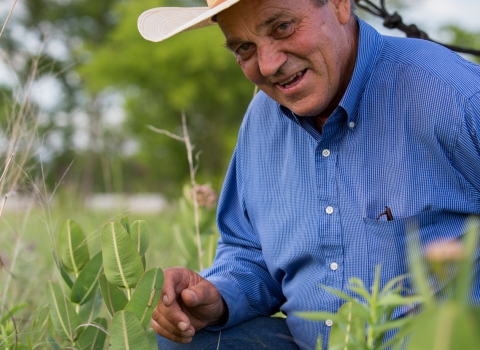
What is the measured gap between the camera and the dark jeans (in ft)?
5.98

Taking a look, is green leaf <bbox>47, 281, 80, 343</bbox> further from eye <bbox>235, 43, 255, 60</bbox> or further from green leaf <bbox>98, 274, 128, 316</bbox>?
eye <bbox>235, 43, 255, 60</bbox>

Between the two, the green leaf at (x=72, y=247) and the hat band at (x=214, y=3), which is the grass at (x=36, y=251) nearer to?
the green leaf at (x=72, y=247)

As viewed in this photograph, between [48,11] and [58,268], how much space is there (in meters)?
23.3

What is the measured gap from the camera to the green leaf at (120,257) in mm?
1331

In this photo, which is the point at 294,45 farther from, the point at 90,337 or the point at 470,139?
the point at 90,337

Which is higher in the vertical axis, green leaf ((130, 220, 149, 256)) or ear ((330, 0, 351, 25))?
ear ((330, 0, 351, 25))

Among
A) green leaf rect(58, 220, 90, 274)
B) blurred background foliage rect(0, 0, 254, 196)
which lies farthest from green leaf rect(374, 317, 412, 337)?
blurred background foliage rect(0, 0, 254, 196)

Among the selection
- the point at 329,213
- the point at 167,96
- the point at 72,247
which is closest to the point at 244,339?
the point at 329,213

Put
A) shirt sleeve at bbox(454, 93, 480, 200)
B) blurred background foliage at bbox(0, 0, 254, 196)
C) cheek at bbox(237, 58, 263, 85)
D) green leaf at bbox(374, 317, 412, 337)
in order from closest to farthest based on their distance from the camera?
green leaf at bbox(374, 317, 412, 337) < shirt sleeve at bbox(454, 93, 480, 200) < cheek at bbox(237, 58, 263, 85) < blurred background foliage at bbox(0, 0, 254, 196)

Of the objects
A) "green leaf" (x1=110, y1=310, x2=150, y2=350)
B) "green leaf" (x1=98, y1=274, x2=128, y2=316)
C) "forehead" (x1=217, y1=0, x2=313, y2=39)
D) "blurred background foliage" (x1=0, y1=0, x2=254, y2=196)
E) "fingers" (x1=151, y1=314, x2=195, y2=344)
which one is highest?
"forehead" (x1=217, y1=0, x2=313, y2=39)

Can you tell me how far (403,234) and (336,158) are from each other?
278 millimetres

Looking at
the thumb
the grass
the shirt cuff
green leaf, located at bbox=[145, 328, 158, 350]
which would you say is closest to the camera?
green leaf, located at bbox=[145, 328, 158, 350]

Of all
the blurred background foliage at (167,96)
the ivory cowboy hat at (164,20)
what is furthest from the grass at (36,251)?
Result: the blurred background foliage at (167,96)

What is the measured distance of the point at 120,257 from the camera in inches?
53.2
